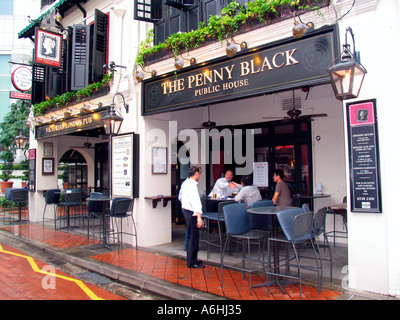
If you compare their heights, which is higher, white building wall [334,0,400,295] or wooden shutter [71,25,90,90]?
wooden shutter [71,25,90,90]

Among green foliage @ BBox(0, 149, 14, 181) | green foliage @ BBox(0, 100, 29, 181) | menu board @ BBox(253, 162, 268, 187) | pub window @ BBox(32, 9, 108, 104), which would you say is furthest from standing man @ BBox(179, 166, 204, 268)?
green foliage @ BBox(0, 149, 14, 181)

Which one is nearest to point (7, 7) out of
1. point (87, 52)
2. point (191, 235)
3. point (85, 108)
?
point (87, 52)

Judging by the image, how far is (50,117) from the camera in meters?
10.7

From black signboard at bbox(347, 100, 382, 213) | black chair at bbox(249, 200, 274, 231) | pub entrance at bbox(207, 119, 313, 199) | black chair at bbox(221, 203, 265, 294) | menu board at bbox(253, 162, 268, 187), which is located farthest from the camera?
menu board at bbox(253, 162, 268, 187)

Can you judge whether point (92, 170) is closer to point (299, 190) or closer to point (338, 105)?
point (299, 190)

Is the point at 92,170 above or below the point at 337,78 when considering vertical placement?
below

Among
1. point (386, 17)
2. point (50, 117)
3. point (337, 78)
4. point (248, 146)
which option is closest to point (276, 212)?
point (337, 78)

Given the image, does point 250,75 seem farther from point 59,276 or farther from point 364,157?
point 59,276

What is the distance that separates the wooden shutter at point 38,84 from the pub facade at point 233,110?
0.04 meters

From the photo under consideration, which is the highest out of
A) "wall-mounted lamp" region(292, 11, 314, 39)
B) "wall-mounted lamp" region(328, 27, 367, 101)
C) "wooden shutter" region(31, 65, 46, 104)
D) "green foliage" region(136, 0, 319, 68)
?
"wooden shutter" region(31, 65, 46, 104)

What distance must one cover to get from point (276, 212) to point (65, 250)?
4979 millimetres

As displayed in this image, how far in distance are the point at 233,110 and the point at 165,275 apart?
17.8ft

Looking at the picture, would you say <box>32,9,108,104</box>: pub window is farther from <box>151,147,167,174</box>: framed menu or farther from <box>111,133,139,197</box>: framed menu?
<box>151,147,167,174</box>: framed menu

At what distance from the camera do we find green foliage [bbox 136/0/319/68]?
16.1ft
